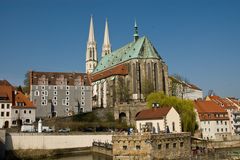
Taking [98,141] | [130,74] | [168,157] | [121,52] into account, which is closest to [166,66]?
[130,74]

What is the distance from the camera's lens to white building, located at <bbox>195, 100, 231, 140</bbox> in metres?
72.9

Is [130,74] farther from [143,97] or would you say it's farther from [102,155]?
[102,155]

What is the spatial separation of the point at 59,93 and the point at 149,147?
47.3m

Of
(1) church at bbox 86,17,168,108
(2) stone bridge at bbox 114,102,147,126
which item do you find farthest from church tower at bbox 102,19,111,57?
(2) stone bridge at bbox 114,102,147,126

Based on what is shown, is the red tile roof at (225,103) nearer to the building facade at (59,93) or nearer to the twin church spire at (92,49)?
the building facade at (59,93)

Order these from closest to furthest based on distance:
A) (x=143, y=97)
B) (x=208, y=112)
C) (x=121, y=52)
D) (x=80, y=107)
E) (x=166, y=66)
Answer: (x=208, y=112) < (x=80, y=107) < (x=143, y=97) < (x=166, y=66) < (x=121, y=52)

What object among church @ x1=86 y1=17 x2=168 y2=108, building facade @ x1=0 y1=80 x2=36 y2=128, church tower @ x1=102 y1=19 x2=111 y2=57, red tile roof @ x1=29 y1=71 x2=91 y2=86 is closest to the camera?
building facade @ x1=0 y1=80 x2=36 y2=128

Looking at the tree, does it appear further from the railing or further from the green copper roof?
the green copper roof

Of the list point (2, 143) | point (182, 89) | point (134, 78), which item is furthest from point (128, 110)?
point (182, 89)

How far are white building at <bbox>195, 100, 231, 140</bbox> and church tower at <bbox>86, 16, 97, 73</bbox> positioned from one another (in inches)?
3064

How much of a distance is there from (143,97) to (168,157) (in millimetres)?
54663

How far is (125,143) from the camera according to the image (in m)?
43.3

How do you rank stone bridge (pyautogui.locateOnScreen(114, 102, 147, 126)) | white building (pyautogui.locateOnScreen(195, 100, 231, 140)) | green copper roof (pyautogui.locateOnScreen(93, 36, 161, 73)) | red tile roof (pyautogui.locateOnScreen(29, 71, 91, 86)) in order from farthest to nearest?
green copper roof (pyautogui.locateOnScreen(93, 36, 161, 73))
red tile roof (pyautogui.locateOnScreen(29, 71, 91, 86))
stone bridge (pyautogui.locateOnScreen(114, 102, 147, 126))
white building (pyautogui.locateOnScreen(195, 100, 231, 140))

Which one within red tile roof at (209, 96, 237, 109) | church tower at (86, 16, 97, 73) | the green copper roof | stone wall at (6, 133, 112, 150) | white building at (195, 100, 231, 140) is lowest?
stone wall at (6, 133, 112, 150)
